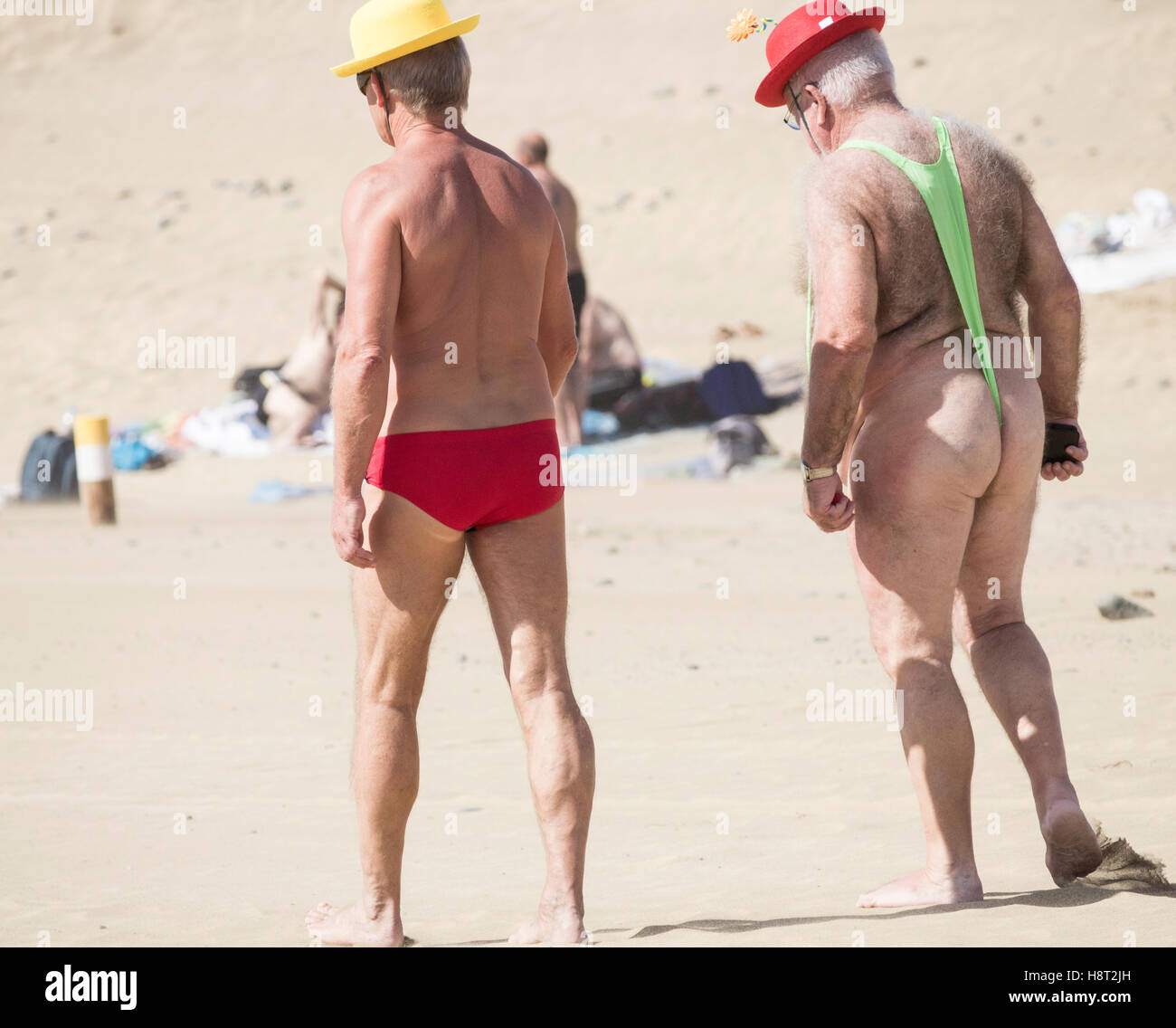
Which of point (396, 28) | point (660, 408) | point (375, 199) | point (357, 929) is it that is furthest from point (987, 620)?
point (660, 408)

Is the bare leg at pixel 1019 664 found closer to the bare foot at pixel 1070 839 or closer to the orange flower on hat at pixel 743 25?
the bare foot at pixel 1070 839

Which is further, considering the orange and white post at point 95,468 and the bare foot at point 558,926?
the orange and white post at point 95,468

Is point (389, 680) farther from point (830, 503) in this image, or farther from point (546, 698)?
point (830, 503)

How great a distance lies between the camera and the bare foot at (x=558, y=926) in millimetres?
3598

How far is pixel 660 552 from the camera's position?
385 inches

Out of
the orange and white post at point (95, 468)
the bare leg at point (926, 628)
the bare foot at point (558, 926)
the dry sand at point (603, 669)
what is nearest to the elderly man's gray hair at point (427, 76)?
the bare leg at point (926, 628)

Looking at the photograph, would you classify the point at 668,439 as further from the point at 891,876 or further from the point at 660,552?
the point at 891,876

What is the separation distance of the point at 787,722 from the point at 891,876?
5.81 feet

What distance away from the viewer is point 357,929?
3.72 meters

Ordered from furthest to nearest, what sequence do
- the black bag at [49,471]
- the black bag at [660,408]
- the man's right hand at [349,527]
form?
the black bag at [660,408] → the black bag at [49,471] → the man's right hand at [349,527]

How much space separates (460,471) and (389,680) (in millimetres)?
498

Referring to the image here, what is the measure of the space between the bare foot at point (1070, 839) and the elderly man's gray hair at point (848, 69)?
179 cm

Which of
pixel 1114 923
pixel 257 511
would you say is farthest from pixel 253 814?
pixel 257 511

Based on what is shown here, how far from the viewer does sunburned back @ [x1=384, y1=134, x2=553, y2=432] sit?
11.6ft
